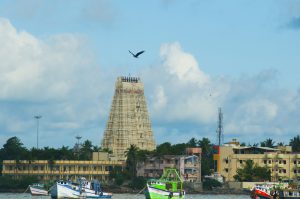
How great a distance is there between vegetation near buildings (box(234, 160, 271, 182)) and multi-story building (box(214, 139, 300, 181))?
3076mm

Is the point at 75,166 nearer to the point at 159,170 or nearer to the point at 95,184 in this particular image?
the point at 159,170

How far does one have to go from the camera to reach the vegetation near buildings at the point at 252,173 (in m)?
170

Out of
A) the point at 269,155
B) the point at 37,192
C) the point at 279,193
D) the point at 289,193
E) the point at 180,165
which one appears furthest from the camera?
the point at 180,165

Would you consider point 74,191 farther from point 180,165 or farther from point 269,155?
point 269,155

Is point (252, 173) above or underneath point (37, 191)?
above

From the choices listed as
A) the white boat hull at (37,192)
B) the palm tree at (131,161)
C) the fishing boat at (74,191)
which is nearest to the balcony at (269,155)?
the palm tree at (131,161)

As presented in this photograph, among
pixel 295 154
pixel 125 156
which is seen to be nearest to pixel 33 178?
pixel 125 156

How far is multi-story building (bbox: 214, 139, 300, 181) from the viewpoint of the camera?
176m

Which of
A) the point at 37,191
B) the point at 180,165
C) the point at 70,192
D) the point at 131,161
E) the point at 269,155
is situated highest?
the point at 269,155

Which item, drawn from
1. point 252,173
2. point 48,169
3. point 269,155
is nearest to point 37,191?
point 48,169

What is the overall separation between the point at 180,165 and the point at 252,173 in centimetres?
1495

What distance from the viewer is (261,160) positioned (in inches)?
6978

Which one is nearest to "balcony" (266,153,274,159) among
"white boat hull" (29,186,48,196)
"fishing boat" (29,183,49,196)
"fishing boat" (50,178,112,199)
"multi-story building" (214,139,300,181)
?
"multi-story building" (214,139,300,181)

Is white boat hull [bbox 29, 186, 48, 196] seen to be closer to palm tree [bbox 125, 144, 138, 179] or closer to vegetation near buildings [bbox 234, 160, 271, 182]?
palm tree [bbox 125, 144, 138, 179]
